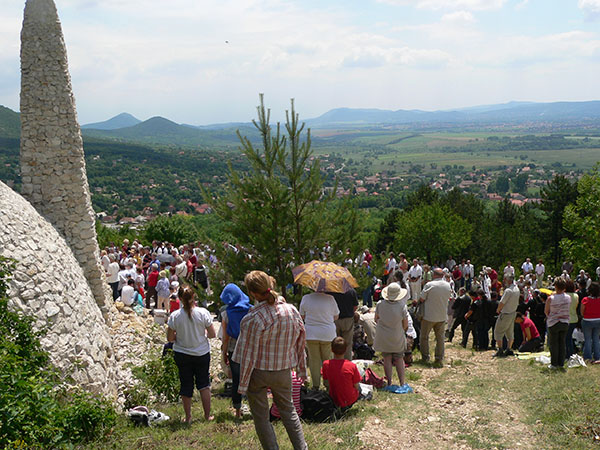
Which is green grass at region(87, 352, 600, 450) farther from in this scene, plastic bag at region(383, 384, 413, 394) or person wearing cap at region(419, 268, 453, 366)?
person wearing cap at region(419, 268, 453, 366)

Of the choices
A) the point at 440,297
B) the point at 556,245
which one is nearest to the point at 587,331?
the point at 440,297

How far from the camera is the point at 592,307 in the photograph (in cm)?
897

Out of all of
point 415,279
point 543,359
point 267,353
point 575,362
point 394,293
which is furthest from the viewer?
point 415,279

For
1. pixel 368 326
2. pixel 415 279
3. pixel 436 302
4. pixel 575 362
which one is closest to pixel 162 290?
pixel 368 326

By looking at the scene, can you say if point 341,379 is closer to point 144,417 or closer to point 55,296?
point 144,417

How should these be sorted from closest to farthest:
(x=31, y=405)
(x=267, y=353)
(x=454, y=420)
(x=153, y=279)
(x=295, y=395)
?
1. (x=31, y=405)
2. (x=267, y=353)
3. (x=295, y=395)
4. (x=454, y=420)
5. (x=153, y=279)

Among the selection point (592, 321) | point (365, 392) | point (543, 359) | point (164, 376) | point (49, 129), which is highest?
point (49, 129)

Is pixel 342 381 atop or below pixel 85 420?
below

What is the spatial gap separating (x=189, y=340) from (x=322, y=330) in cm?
199

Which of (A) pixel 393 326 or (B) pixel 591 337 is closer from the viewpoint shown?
(A) pixel 393 326

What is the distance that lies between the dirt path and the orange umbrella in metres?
1.74

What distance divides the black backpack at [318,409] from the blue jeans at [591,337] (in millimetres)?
5189

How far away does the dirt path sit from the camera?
6.06 meters

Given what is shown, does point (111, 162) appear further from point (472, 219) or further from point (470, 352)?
point (470, 352)
